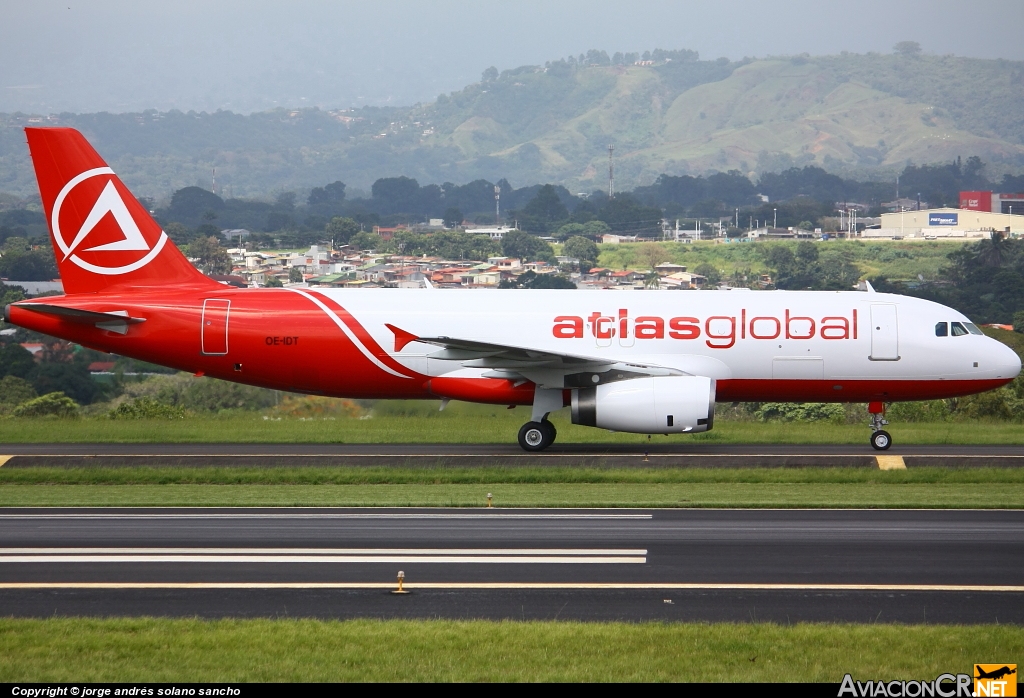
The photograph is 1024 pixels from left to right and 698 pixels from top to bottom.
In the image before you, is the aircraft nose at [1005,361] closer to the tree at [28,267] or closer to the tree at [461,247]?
the tree at [28,267]

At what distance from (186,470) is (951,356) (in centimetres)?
1618

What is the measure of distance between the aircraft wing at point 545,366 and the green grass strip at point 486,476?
123 inches

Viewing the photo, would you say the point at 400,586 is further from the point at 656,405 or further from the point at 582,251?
the point at 582,251

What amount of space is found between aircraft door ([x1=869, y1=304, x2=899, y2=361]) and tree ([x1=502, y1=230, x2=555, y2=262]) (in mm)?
125762

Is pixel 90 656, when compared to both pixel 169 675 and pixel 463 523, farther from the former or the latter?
pixel 463 523

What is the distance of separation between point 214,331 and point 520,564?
15.1 meters

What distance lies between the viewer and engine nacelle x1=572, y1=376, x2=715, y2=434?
83.5 feet

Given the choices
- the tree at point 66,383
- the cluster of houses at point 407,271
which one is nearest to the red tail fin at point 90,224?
the tree at point 66,383

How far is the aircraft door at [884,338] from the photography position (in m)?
27.3

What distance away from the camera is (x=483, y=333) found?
90.8 ft

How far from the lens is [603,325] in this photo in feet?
90.4

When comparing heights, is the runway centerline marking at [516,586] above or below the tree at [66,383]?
above

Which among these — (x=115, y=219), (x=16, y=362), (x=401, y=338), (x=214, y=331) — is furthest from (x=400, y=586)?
Result: (x=16, y=362)

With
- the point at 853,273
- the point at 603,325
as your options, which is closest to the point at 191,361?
the point at 603,325
